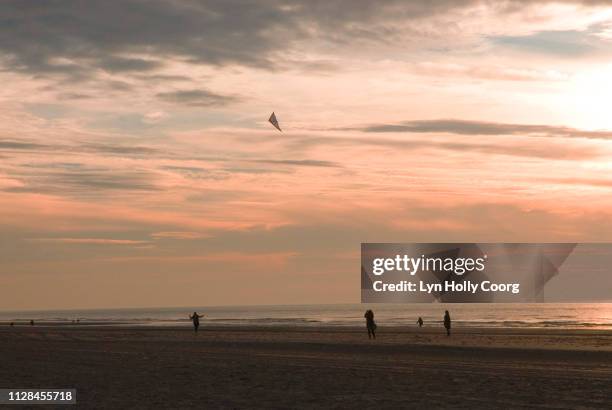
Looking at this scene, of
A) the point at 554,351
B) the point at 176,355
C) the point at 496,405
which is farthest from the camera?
the point at 554,351

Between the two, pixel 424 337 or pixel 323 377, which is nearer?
pixel 323 377

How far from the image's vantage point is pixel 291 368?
25.3 m

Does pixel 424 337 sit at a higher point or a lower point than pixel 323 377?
higher

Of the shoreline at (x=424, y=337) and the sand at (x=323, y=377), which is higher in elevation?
the shoreline at (x=424, y=337)

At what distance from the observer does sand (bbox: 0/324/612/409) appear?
17.1m

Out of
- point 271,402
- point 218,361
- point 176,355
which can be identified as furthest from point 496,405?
point 176,355

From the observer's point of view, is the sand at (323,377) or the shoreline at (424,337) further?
the shoreline at (424,337)

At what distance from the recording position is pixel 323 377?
22.1 m

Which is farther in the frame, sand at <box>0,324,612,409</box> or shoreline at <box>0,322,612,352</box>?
shoreline at <box>0,322,612,352</box>

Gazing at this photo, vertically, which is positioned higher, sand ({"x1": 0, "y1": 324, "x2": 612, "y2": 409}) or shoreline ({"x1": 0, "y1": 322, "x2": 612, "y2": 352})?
shoreline ({"x1": 0, "y1": 322, "x2": 612, "y2": 352})

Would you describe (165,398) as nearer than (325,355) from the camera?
Yes

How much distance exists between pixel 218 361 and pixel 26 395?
446 inches

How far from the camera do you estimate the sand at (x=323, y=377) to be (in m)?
17.1

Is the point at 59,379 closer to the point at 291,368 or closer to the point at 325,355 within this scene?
the point at 291,368
